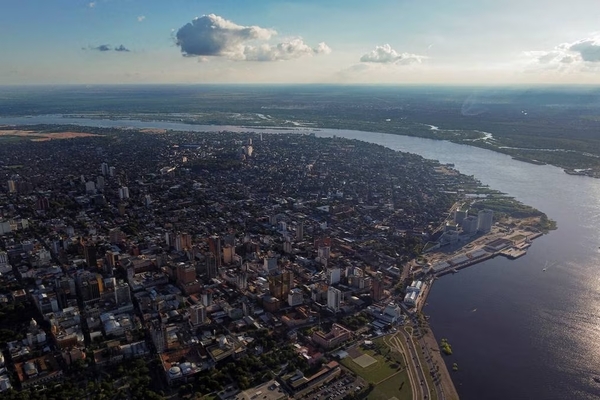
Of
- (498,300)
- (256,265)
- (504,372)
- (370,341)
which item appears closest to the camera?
(504,372)

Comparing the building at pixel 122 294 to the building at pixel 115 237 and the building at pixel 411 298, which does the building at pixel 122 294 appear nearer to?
the building at pixel 115 237

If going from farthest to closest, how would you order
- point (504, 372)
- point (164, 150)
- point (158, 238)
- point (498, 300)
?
point (164, 150) → point (158, 238) → point (498, 300) → point (504, 372)

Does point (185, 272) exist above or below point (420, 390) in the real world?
above

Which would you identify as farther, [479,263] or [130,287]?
[479,263]

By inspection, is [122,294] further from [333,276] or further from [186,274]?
[333,276]

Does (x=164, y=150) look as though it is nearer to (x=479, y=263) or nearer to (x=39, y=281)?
(x=39, y=281)

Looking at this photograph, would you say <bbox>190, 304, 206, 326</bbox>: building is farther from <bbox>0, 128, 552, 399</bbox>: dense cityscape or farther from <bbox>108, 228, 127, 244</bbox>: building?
<bbox>108, 228, 127, 244</bbox>: building

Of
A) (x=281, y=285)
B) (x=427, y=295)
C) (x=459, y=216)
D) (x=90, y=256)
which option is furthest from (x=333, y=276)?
(x=459, y=216)

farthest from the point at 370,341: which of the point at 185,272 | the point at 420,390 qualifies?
the point at 185,272
